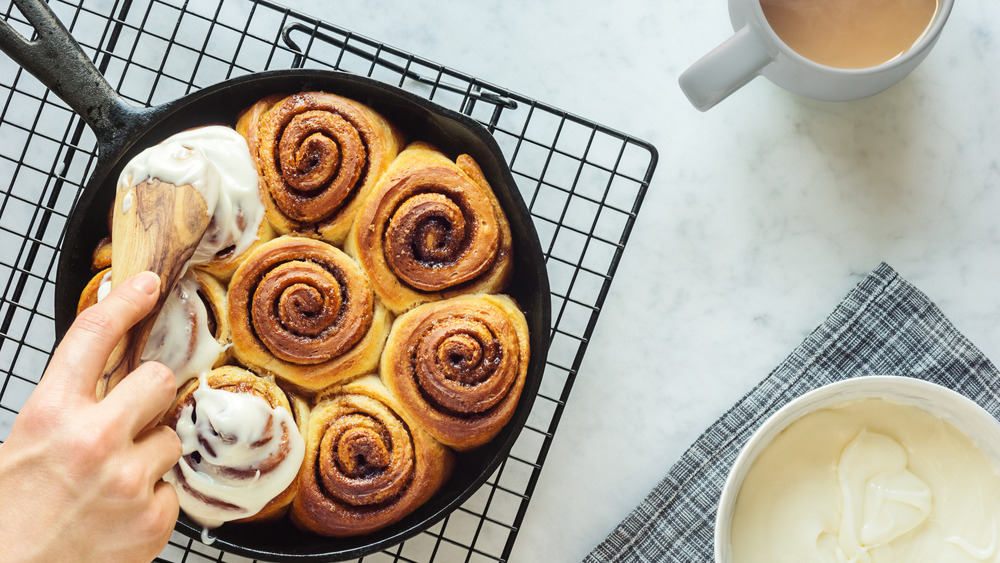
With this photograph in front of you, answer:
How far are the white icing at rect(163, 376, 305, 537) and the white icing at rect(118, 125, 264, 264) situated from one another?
25 cm

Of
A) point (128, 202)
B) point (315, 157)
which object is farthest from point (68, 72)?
point (315, 157)

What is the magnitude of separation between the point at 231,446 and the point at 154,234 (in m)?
0.36

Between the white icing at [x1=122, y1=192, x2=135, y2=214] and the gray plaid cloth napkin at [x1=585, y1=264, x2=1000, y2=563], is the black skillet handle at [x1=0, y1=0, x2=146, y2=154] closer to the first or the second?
the white icing at [x1=122, y1=192, x2=135, y2=214]

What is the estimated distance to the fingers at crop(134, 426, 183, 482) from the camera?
120 centimetres

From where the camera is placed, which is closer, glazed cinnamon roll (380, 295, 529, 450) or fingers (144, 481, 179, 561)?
fingers (144, 481, 179, 561)

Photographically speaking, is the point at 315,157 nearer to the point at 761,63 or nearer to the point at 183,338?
the point at 183,338

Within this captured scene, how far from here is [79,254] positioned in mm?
1488

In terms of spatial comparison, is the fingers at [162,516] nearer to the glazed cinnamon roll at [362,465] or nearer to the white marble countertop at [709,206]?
the glazed cinnamon roll at [362,465]

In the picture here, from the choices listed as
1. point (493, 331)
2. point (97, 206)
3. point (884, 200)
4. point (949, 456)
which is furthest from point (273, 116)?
point (949, 456)

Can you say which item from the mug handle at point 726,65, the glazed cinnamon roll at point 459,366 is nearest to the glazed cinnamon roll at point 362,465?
the glazed cinnamon roll at point 459,366

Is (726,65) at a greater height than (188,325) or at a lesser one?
greater

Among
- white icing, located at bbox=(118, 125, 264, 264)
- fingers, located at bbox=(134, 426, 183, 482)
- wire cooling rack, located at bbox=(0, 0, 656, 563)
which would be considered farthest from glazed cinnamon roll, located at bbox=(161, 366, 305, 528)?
wire cooling rack, located at bbox=(0, 0, 656, 563)

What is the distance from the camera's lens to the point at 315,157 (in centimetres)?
146

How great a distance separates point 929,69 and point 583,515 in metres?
1.19
